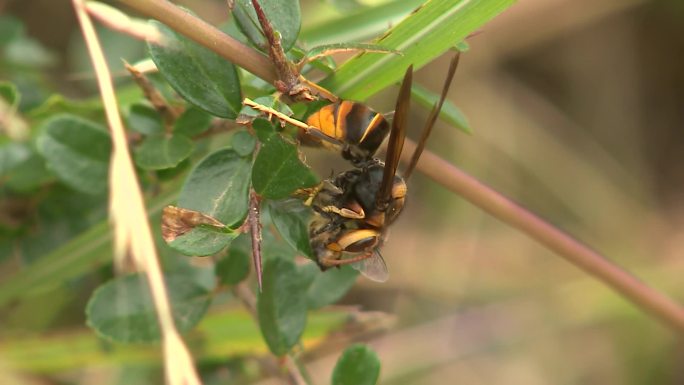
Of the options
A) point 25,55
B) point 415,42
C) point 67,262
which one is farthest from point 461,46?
point 25,55

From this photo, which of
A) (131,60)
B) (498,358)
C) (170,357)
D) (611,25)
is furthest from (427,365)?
(170,357)

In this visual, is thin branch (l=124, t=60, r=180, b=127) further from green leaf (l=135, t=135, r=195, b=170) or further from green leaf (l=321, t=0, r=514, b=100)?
green leaf (l=321, t=0, r=514, b=100)

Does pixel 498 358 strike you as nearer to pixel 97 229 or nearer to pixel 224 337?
pixel 224 337

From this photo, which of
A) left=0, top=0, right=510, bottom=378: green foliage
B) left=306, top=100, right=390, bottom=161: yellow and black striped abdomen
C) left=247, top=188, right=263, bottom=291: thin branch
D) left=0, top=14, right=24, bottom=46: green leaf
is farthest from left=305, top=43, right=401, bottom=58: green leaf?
left=0, top=14, right=24, bottom=46: green leaf

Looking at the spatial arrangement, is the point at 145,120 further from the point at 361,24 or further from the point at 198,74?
the point at 361,24

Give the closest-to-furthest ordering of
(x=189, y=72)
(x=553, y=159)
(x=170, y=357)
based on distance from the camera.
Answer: (x=170, y=357), (x=189, y=72), (x=553, y=159)
